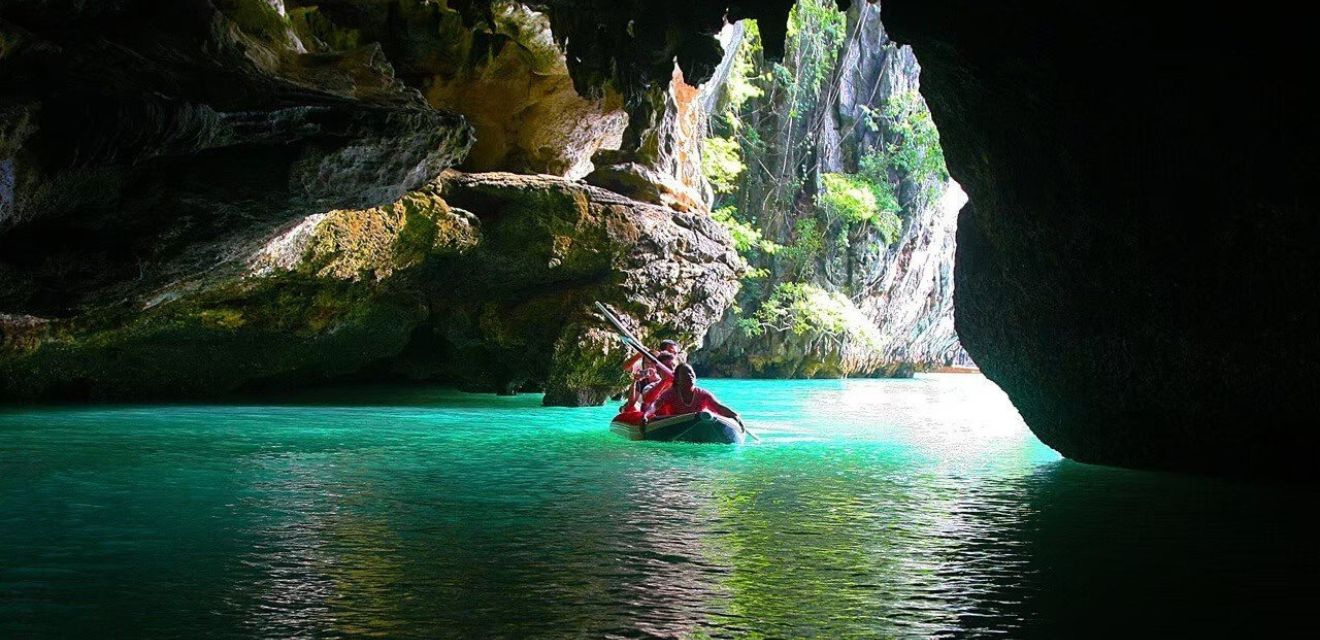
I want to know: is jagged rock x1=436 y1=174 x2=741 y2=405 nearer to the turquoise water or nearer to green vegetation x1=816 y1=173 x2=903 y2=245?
the turquoise water

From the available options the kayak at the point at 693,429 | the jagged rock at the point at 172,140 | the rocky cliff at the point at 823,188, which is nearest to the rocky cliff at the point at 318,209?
the jagged rock at the point at 172,140

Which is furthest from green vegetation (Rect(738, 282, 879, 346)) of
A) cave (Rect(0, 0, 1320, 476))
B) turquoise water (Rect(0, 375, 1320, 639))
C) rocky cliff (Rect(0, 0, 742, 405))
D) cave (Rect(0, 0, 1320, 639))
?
Result: turquoise water (Rect(0, 375, 1320, 639))

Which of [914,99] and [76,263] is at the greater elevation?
[914,99]

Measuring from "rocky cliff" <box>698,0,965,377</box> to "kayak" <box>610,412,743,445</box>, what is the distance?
76.7 ft

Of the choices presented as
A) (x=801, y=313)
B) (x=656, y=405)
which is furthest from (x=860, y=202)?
(x=656, y=405)

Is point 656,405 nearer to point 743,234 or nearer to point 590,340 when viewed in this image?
point 590,340

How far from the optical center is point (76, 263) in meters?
11.5

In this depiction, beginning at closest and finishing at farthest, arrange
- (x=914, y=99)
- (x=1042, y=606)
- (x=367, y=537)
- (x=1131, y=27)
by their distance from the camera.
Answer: (x=1042, y=606), (x=367, y=537), (x=1131, y=27), (x=914, y=99)

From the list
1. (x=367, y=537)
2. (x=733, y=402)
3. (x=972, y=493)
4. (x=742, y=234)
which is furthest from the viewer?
(x=742, y=234)

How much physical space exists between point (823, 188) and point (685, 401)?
25.2 meters

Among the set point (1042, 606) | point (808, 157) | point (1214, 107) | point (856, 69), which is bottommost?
point (1042, 606)

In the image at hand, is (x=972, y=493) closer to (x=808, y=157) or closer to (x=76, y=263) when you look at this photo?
(x=76, y=263)

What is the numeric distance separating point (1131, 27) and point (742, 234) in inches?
1129

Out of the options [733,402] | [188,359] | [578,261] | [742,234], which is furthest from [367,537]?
[742,234]
